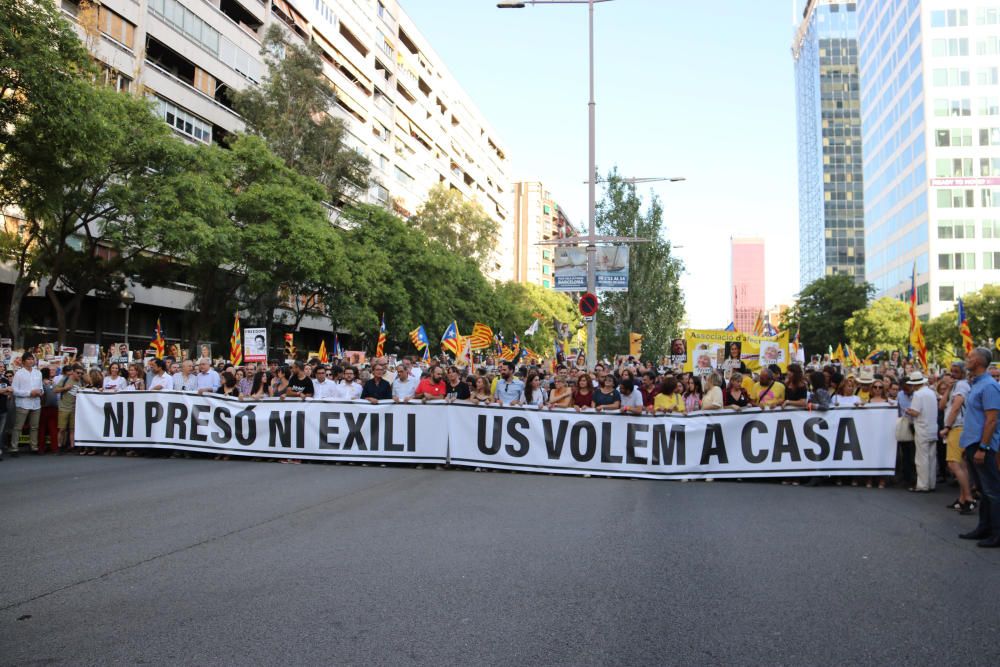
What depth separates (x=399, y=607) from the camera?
4988 mm

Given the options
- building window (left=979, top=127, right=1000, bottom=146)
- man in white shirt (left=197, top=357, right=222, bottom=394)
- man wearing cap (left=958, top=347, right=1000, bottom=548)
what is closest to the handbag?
man wearing cap (left=958, top=347, right=1000, bottom=548)

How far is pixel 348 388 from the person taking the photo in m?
14.3

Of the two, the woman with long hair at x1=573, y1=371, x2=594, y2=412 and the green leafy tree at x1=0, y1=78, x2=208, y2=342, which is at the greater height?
the green leafy tree at x1=0, y1=78, x2=208, y2=342

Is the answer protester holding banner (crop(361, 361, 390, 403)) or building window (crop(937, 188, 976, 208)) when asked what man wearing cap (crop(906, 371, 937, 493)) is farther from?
building window (crop(937, 188, 976, 208))

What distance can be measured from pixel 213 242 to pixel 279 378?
16.8 metres

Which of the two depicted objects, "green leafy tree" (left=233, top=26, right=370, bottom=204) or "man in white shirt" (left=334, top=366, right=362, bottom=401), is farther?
"green leafy tree" (left=233, top=26, right=370, bottom=204)

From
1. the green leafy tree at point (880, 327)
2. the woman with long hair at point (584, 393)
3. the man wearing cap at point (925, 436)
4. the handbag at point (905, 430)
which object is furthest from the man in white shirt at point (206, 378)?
the green leafy tree at point (880, 327)

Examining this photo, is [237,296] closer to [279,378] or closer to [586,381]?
[279,378]

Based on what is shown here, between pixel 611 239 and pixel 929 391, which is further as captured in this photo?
pixel 611 239

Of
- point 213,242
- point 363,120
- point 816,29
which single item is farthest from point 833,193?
point 213,242

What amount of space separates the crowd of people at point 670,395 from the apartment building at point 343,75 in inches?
902

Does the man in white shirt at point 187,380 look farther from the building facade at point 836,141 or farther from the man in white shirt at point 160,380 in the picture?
the building facade at point 836,141

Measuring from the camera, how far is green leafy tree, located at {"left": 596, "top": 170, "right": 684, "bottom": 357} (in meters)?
38.3

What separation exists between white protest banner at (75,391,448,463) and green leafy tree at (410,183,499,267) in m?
53.7
